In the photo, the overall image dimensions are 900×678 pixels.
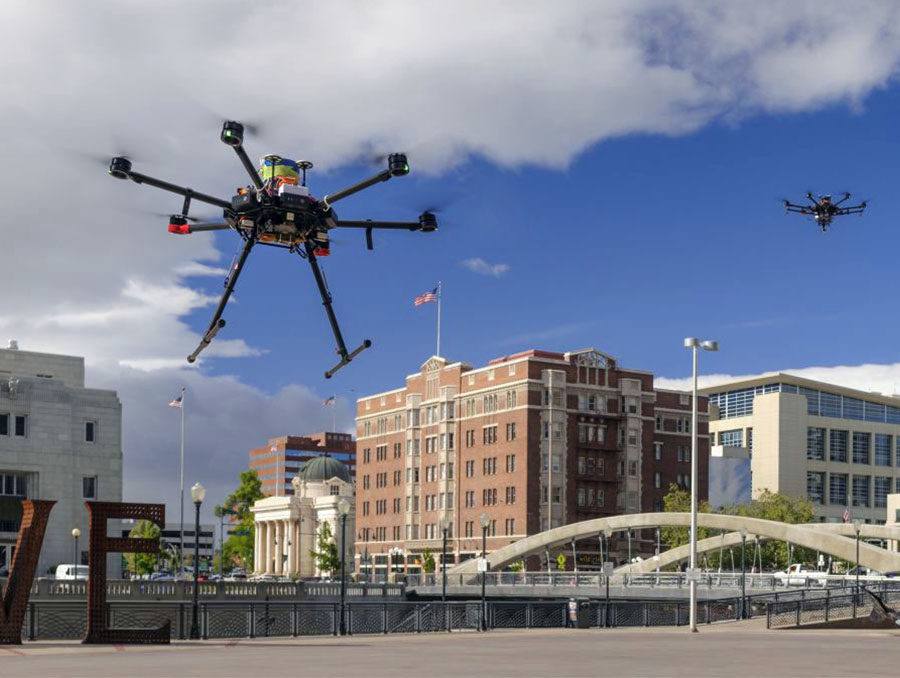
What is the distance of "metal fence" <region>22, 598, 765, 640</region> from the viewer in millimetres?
44094

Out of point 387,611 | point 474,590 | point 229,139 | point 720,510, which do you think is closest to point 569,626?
point 387,611

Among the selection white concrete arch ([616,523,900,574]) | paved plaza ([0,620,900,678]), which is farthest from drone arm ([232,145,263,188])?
white concrete arch ([616,523,900,574])

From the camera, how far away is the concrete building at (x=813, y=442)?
186m

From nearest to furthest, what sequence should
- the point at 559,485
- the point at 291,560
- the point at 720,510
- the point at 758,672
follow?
the point at 758,672, the point at 559,485, the point at 720,510, the point at 291,560

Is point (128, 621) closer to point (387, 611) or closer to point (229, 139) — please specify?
point (387, 611)

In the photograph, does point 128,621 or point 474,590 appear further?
point 474,590

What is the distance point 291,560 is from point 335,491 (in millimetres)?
12195

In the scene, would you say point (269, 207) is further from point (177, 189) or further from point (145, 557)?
point (145, 557)

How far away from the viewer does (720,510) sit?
163m

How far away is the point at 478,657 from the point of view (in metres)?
29.6

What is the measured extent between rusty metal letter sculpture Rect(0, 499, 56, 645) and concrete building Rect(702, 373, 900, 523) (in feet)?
520

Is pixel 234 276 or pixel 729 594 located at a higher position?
pixel 234 276

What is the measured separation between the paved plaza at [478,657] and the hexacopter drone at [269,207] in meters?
9.51

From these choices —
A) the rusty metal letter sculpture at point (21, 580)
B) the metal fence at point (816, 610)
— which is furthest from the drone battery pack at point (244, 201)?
the metal fence at point (816, 610)
